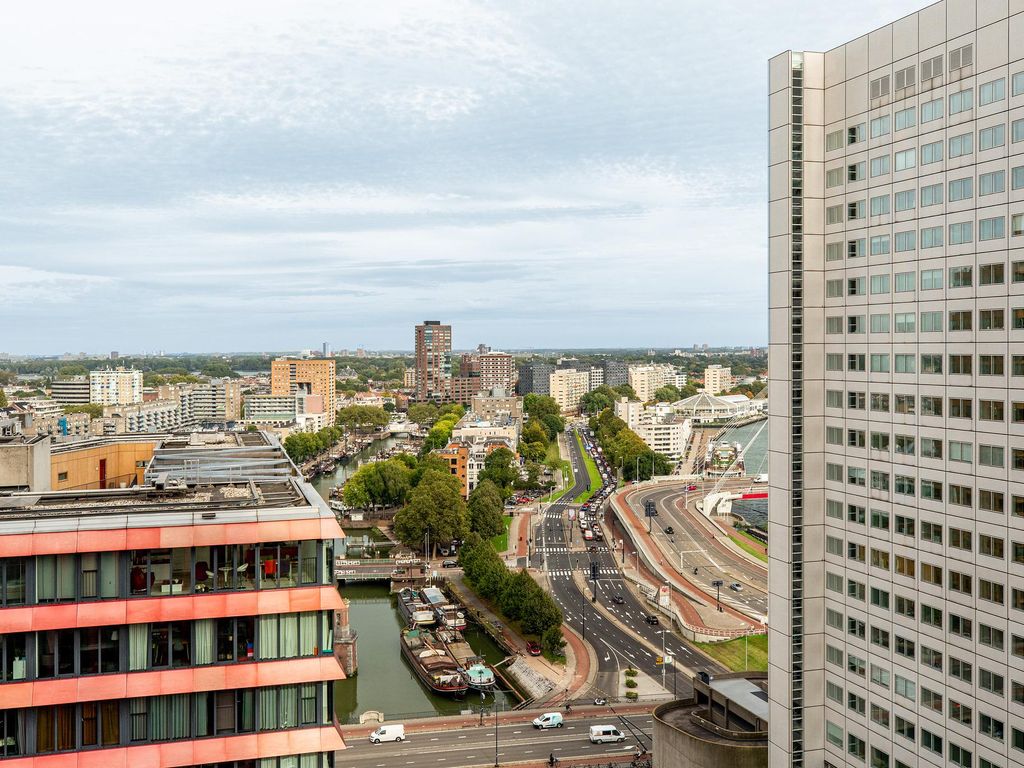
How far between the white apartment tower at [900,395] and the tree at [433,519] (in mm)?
62859

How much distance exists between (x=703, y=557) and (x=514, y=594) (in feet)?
97.5

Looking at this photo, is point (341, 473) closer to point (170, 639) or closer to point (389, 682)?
point (389, 682)

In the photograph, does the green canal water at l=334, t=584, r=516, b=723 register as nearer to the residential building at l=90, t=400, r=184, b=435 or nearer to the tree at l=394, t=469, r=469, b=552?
the tree at l=394, t=469, r=469, b=552

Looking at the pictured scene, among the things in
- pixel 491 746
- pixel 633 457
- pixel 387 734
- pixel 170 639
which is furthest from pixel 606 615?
pixel 633 457

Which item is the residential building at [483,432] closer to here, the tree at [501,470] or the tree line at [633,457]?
the tree at [501,470]

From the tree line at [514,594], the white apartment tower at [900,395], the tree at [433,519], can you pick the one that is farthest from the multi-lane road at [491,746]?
the tree at [433,519]

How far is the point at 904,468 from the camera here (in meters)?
28.9

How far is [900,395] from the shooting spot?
95.5 ft

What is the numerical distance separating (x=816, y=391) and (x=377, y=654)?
158 feet

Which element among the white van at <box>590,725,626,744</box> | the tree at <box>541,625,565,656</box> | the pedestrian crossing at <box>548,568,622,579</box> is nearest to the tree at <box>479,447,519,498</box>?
the pedestrian crossing at <box>548,568,622,579</box>

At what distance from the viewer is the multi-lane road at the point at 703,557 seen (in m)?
78.8

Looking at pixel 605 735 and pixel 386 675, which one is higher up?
pixel 605 735

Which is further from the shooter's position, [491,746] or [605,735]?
[605,735]

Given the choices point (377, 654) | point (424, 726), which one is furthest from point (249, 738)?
point (377, 654)
